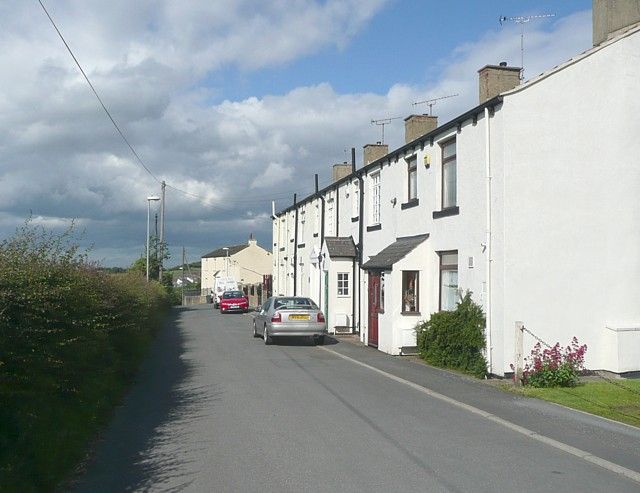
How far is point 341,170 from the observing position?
33688 millimetres

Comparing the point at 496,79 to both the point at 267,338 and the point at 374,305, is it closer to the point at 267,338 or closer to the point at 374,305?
the point at 374,305

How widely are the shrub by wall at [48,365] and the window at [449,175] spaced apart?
9.12 meters

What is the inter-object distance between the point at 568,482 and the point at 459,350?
9.01 m

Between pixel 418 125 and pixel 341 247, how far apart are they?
642cm

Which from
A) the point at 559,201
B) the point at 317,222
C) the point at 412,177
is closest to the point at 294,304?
the point at 412,177

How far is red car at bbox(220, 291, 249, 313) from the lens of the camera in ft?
154

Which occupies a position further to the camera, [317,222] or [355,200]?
[317,222]

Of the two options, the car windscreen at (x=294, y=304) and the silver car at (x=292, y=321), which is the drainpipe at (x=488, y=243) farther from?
the car windscreen at (x=294, y=304)

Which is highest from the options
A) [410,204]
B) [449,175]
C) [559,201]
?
[449,175]

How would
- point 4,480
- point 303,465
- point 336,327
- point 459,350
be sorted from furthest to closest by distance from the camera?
1. point 336,327
2. point 459,350
3. point 303,465
4. point 4,480

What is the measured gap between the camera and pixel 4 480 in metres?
5.63

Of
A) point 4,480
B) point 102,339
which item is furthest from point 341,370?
point 4,480

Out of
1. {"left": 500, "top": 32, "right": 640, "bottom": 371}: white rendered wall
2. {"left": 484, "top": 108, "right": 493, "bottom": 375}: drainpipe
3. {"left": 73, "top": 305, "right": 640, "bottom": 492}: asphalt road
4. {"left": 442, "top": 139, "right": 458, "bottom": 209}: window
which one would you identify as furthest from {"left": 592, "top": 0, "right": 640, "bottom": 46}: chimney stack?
{"left": 73, "top": 305, "right": 640, "bottom": 492}: asphalt road

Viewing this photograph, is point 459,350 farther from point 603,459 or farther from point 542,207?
point 603,459
